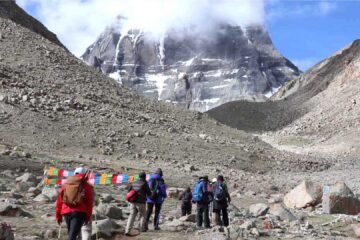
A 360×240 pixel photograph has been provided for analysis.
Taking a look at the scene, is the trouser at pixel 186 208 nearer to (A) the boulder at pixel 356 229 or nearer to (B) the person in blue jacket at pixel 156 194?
(B) the person in blue jacket at pixel 156 194

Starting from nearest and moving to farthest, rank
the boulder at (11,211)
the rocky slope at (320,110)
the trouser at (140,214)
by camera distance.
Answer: the trouser at (140,214) → the boulder at (11,211) → the rocky slope at (320,110)

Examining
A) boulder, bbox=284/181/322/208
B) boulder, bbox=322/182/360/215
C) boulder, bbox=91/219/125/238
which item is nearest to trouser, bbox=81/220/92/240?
boulder, bbox=91/219/125/238

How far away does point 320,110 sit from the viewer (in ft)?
371

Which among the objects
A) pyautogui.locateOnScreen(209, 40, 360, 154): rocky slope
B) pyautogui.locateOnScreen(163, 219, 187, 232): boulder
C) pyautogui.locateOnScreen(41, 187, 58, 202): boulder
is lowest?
pyautogui.locateOnScreen(163, 219, 187, 232): boulder

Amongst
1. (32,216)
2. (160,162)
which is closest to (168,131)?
(160,162)

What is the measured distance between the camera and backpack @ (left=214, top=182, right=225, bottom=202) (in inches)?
619

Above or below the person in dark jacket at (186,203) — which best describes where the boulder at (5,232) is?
below

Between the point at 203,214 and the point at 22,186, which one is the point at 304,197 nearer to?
the point at 203,214

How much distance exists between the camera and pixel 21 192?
693 inches

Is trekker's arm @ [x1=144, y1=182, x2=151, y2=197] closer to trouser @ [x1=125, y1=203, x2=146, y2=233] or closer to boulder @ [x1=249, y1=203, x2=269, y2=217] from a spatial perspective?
trouser @ [x1=125, y1=203, x2=146, y2=233]

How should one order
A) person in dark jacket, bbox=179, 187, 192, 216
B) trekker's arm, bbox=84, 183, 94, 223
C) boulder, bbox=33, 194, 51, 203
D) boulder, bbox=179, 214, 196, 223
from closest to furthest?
1. trekker's arm, bbox=84, 183, 94, 223
2. boulder, bbox=33, 194, 51, 203
3. boulder, bbox=179, 214, 196, 223
4. person in dark jacket, bbox=179, 187, 192, 216

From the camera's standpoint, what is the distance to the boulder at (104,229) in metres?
12.2

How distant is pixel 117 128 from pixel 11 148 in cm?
941

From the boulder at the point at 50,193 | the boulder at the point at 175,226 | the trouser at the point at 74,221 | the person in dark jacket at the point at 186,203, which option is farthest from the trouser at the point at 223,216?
the trouser at the point at 74,221
